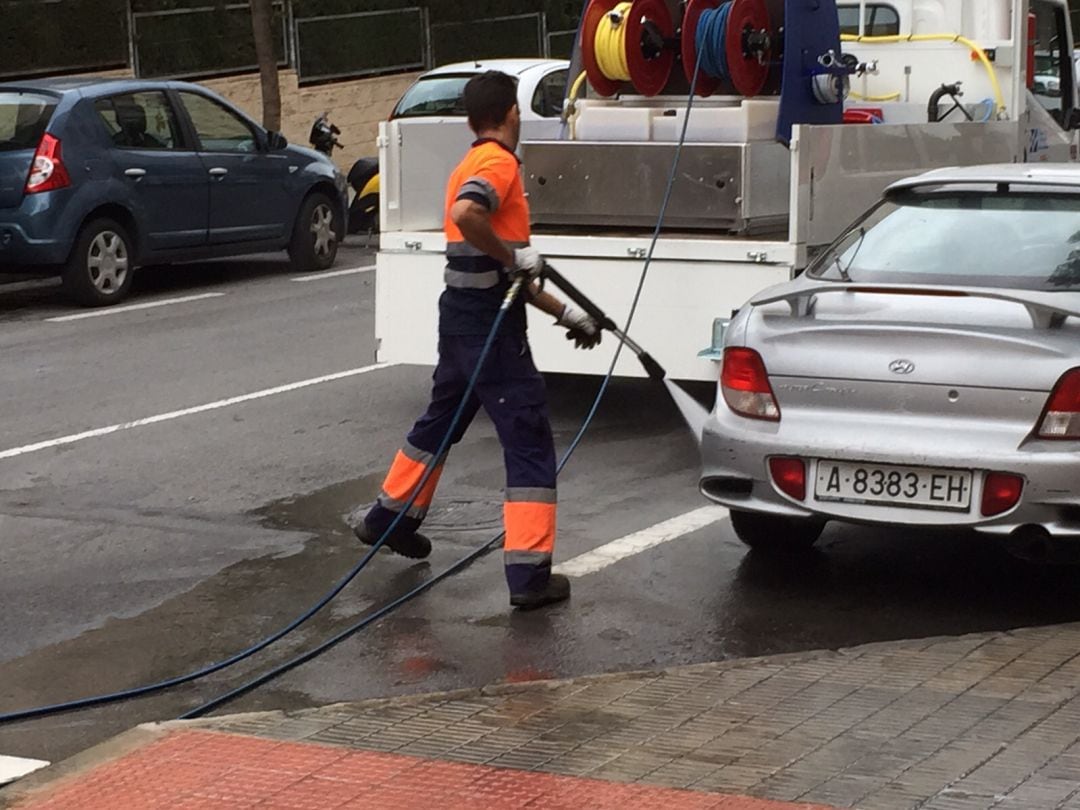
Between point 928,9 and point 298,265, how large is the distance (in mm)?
7066

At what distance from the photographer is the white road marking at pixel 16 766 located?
561cm

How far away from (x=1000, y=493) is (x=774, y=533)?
131 centimetres

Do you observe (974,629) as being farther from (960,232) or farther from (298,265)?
(298,265)

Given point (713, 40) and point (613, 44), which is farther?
point (613, 44)

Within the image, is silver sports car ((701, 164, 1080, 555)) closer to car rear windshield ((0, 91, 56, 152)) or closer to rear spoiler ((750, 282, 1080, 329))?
rear spoiler ((750, 282, 1080, 329))

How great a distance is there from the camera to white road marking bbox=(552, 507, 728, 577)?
7.84m

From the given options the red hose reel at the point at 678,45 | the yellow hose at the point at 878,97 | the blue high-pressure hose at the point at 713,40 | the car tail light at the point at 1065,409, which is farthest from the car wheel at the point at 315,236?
the car tail light at the point at 1065,409

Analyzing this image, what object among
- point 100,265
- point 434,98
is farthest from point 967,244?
point 434,98

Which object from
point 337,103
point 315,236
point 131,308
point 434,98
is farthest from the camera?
point 337,103

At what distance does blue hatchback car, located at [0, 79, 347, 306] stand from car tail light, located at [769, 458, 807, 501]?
938 centimetres

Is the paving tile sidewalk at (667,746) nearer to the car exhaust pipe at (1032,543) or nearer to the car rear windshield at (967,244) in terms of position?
the car exhaust pipe at (1032,543)

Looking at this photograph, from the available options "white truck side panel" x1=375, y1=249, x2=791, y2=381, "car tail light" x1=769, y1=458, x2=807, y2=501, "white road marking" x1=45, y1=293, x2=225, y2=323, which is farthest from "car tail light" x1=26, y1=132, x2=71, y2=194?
"car tail light" x1=769, y1=458, x2=807, y2=501

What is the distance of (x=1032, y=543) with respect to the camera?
686 cm

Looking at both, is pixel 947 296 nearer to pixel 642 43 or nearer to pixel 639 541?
pixel 639 541
